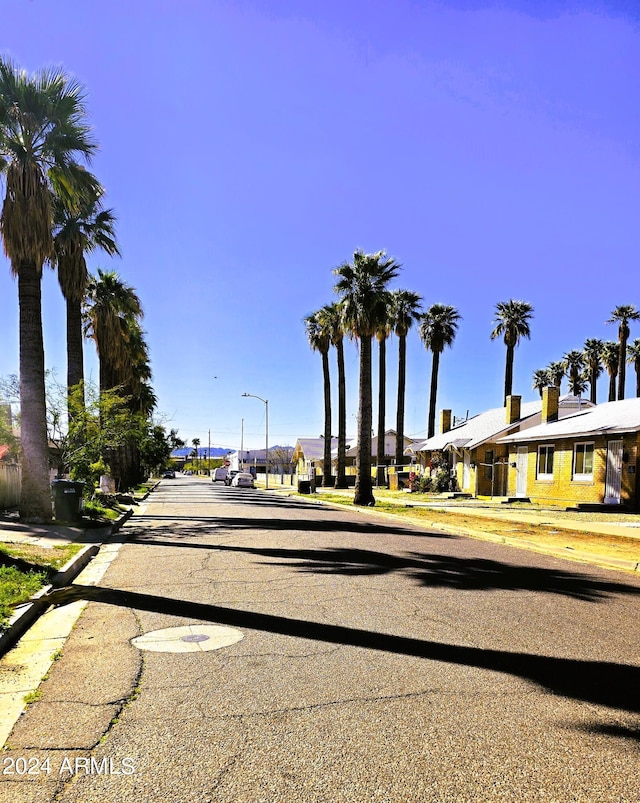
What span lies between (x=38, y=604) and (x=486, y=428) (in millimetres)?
35332

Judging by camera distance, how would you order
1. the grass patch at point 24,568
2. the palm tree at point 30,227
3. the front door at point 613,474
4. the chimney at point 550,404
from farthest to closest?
the chimney at point 550,404
the front door at point 613,474
the palm tree at point 30,227
the grass patch at point 24,568

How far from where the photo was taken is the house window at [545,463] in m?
30.3

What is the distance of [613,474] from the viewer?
2556 cm

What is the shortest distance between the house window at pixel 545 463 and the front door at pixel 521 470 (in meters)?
1.18

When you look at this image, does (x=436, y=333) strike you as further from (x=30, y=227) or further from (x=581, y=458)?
(x=30, y=227)

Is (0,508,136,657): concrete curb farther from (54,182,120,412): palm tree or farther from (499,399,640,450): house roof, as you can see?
(499,399,640,450): house roof

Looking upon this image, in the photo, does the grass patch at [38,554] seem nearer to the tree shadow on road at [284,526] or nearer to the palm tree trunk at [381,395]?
the tree shadow on road at [284,526]

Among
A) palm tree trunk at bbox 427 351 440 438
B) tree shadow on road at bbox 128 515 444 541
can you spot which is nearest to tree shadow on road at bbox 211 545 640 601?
tree shadow on road at bbox 128 515 444 541

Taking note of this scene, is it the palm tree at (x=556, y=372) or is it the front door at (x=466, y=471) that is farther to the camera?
the palm tree at (x=556, y=372)

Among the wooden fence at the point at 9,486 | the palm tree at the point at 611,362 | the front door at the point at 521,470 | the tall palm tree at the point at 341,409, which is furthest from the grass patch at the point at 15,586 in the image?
the palm tree at the point at 611,362

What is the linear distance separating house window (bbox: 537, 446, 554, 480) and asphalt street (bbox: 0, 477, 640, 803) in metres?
21.6

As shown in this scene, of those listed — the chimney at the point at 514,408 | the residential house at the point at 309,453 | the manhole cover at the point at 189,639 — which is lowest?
the residential house at the point at 309,453

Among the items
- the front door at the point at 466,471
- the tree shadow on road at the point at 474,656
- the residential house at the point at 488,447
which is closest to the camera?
the tree shadow on road at the point at 474,656

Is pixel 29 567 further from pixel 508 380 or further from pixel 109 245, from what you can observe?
pixel 508 380
